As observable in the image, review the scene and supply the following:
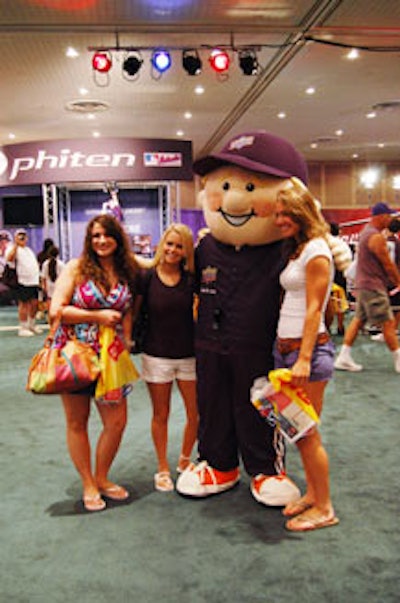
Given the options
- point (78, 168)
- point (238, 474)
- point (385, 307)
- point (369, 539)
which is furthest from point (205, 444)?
point (78, 168)

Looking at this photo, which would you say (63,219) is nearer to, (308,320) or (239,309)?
(239,309)

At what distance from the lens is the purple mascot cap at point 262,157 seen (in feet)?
7.99

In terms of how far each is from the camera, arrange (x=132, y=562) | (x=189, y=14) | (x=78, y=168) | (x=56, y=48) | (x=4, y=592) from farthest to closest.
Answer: (x=78, y=168) < (x=56, y=48) < (x=189, y=14) < (x=132, y=562) < (x=4, y=592)

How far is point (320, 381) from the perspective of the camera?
2.32 m

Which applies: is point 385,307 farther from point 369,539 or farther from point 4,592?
point 4,592

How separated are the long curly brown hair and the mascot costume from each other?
13.4 inches

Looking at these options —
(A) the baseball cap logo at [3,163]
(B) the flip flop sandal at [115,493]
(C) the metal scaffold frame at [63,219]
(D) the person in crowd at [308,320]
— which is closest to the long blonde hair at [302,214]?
(D) the person in crowd at [308,320]

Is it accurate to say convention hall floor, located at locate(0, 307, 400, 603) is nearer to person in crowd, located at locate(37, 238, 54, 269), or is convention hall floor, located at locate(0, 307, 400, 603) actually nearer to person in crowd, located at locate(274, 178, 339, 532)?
person in crowd, located at locate(274, 178, 339, 532)

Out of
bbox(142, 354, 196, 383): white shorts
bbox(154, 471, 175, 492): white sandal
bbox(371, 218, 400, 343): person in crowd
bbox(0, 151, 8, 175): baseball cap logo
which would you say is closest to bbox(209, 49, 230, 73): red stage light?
bbox(371, 218, 400, 343): person in crowd

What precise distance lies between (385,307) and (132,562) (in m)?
3.21

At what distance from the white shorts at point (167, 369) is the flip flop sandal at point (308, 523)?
765mm

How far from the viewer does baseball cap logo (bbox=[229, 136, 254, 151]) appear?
253 centimetres

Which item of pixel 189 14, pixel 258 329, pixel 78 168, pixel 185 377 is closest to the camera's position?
pixel 258 329

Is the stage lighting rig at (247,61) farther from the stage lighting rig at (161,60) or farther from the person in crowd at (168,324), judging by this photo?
the person in crowd at (168,324)
